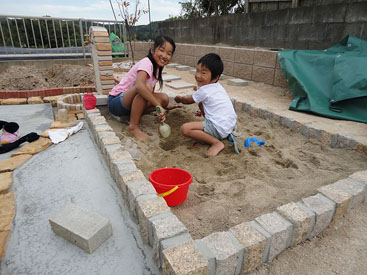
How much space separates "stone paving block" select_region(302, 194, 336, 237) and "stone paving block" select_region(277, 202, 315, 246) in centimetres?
7

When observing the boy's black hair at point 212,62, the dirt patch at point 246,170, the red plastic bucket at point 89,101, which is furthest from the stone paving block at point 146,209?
the red plastic bucket at point 89,101

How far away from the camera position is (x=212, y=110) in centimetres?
282

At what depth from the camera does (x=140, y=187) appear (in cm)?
173

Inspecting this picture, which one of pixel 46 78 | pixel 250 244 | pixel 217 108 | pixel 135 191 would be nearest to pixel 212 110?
pixel 217 108

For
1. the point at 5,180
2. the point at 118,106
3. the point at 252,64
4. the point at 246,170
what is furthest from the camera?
the point at 252,64

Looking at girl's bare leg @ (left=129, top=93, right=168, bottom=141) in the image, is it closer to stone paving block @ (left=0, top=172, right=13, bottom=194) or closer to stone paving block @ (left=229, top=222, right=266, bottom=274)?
stone paving block @ (left=0, top=172, right=13, bottom=194)

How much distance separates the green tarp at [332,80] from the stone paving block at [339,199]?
1986 mm

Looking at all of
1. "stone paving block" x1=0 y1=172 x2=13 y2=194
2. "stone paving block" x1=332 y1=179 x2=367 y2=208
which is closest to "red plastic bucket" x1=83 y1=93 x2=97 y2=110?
"stone paving block" x1=0 y1=172 x2=13 y2=194

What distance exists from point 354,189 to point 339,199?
23cm

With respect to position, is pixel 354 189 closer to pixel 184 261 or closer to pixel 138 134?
pixel 184 261

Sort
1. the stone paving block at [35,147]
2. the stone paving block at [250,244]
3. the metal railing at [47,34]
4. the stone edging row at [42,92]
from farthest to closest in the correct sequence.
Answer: the metal railing at [47,34], the stone edging row at [42,92], the stone paving block at [35,147], the stone paving block at [250,244]

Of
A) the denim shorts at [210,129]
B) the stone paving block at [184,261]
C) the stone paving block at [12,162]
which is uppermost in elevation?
the denim shorts at [210,129]

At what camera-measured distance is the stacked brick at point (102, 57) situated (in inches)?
162

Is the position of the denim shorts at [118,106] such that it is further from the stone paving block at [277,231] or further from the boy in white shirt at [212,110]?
the stone paving block at [277,231]
